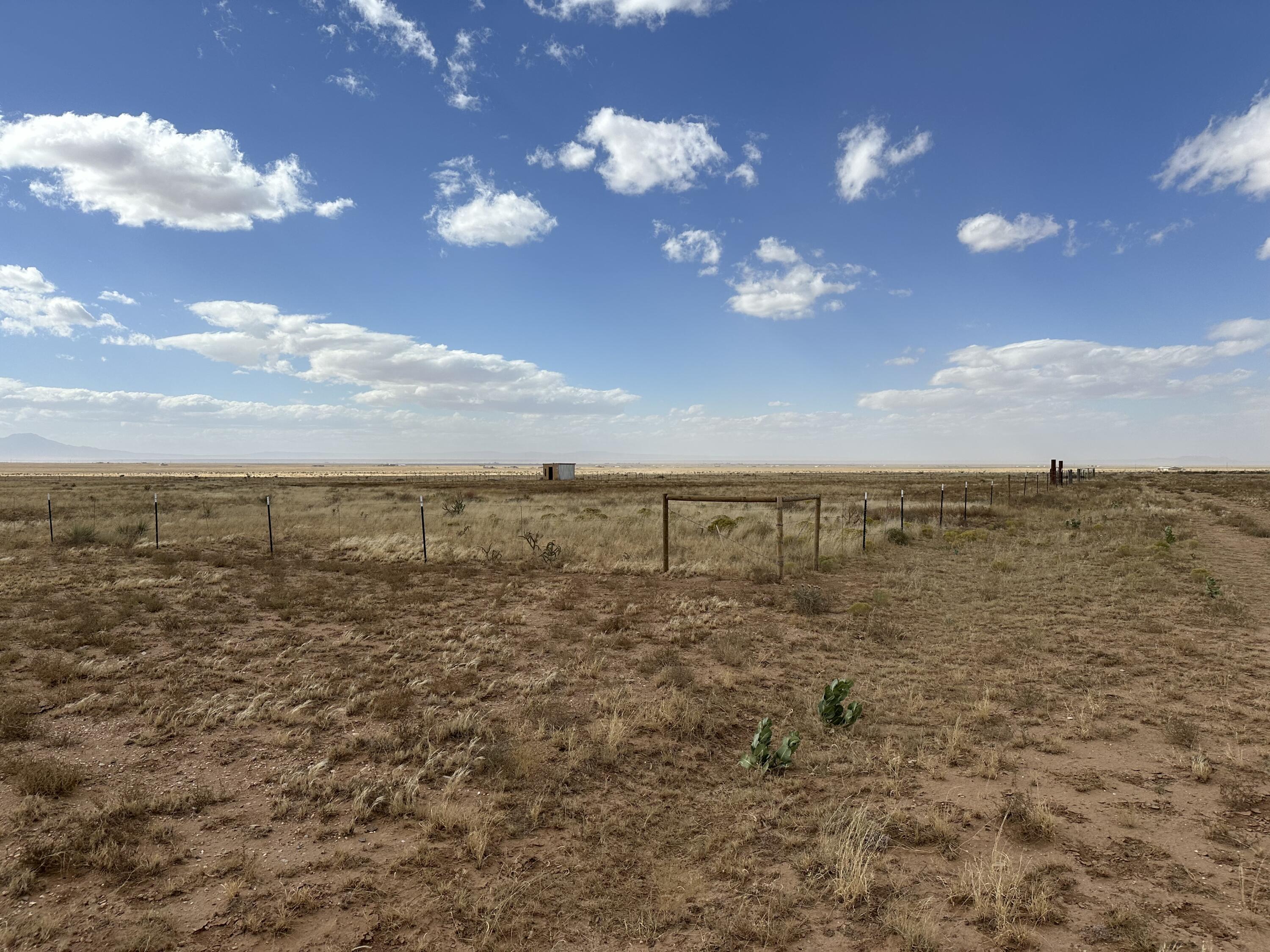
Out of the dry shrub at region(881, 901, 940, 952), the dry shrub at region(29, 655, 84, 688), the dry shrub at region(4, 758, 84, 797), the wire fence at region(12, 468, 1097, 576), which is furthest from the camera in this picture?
the wire fence at region(12, 468, 1097, 576)

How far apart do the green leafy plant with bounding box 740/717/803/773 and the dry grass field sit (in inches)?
2.3

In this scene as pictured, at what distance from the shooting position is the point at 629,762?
607 centimetres

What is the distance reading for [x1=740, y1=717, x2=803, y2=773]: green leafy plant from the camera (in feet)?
19.1

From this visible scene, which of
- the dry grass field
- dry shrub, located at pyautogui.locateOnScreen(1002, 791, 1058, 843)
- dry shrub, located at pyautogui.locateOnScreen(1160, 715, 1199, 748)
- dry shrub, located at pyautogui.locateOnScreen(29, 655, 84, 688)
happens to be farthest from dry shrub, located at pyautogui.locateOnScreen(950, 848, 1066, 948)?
dry shrub, located at pyautogui.locateOnScreen(29, 655, 84, 688)

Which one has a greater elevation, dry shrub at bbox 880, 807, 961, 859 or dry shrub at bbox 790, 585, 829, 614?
dry shrub at bbox 790, 585, 829, 614

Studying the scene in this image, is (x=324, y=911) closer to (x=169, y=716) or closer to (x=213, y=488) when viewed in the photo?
(x=169, y=716)

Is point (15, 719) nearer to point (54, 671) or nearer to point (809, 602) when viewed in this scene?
point (54, 671)

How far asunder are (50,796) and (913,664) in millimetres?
9567

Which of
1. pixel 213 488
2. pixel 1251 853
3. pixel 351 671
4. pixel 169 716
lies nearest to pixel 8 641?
pixel 169 716

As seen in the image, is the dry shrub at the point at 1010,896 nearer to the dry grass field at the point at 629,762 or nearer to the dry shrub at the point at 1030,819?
the dry grass field at the point at 629,762

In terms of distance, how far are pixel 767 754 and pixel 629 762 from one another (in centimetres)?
132

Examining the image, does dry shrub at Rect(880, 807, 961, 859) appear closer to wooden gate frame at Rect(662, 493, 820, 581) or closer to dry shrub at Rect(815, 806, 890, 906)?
dry shrub at Rect(815, 806, 890, 906)

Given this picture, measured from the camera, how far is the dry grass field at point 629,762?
154 inches

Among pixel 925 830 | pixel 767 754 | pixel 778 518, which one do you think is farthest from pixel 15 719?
pixel 778 518
